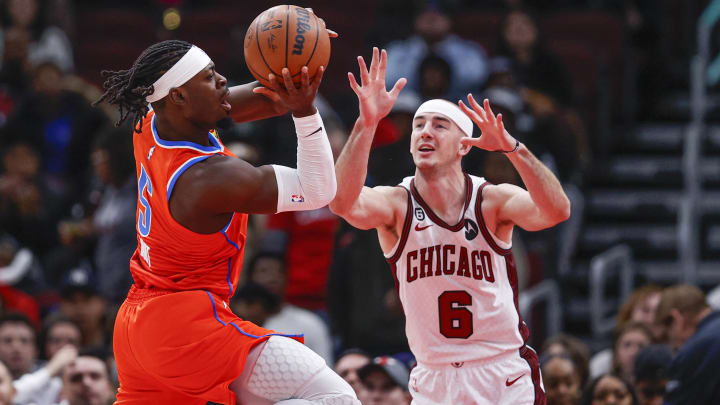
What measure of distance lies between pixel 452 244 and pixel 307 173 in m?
1.06

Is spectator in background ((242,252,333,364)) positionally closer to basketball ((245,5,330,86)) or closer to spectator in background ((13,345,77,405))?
spectator in background ((13,345,77,405))

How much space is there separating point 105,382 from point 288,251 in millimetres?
2141

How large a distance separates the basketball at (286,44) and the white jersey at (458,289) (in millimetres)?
1070

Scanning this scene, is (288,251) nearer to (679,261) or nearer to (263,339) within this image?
(679,261)

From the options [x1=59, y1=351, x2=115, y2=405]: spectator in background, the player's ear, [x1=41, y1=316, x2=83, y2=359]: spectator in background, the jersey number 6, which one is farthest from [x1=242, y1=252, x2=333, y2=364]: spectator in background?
the player's ear

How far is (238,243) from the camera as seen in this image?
5.32m

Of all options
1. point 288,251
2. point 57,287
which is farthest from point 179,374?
point 57,287

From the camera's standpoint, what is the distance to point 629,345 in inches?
336

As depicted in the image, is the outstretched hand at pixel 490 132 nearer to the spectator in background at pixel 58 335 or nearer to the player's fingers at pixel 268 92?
the player's fingers at pixel 268 92

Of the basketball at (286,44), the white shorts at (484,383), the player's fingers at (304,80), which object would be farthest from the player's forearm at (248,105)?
the white shorts at (484,383)

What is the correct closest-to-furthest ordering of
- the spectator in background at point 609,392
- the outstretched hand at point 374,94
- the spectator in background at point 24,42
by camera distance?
1. the outstretched hand at point 374,94
2. the spectator in background at point 609,392
3. the spectator in background at point 24,42

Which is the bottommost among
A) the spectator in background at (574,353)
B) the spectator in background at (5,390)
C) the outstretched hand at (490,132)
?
the spectator in background at (5,390)

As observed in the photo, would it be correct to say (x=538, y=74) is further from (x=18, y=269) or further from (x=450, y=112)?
(x=450, y=112)

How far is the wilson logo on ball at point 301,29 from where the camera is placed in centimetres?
523
